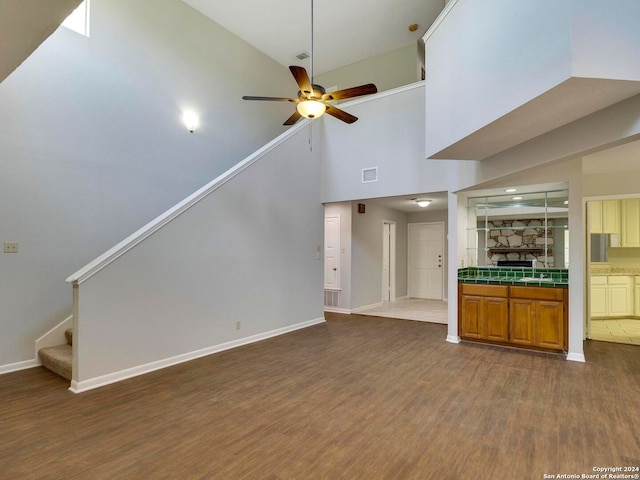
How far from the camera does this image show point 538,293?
4430mm

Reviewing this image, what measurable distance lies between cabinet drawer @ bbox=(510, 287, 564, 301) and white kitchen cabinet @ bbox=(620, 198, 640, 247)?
131 inches

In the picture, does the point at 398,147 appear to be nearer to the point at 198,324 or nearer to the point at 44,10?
the point at 198,324

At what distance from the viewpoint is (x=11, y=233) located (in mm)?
3760

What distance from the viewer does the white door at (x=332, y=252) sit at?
7359 millimetres

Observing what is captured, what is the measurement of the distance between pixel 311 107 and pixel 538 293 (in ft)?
12.0

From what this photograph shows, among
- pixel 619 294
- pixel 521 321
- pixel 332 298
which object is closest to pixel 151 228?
pixel 332 298

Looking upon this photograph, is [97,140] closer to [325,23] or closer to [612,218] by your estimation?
[325,23]

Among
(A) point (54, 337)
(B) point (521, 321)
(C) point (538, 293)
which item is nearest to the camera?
(A) point (54, 337)

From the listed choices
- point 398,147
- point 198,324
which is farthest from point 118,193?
point 398,147

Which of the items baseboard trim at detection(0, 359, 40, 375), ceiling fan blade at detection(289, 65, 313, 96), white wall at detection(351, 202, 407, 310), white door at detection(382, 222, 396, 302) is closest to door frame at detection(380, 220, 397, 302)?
white door at detection(382, 222, 396, 302)

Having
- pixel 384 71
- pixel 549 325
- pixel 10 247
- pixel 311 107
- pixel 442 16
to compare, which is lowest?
pixel 549 325

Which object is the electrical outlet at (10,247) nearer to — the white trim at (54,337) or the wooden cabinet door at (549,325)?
the white trim at (54,337)

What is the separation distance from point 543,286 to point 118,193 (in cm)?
572

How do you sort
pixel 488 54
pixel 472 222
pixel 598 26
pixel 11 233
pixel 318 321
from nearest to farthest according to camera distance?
pixel 598 26 < pixel 488 54 < pixel 11 233 < pixel 472 222 < pixel 318 321
